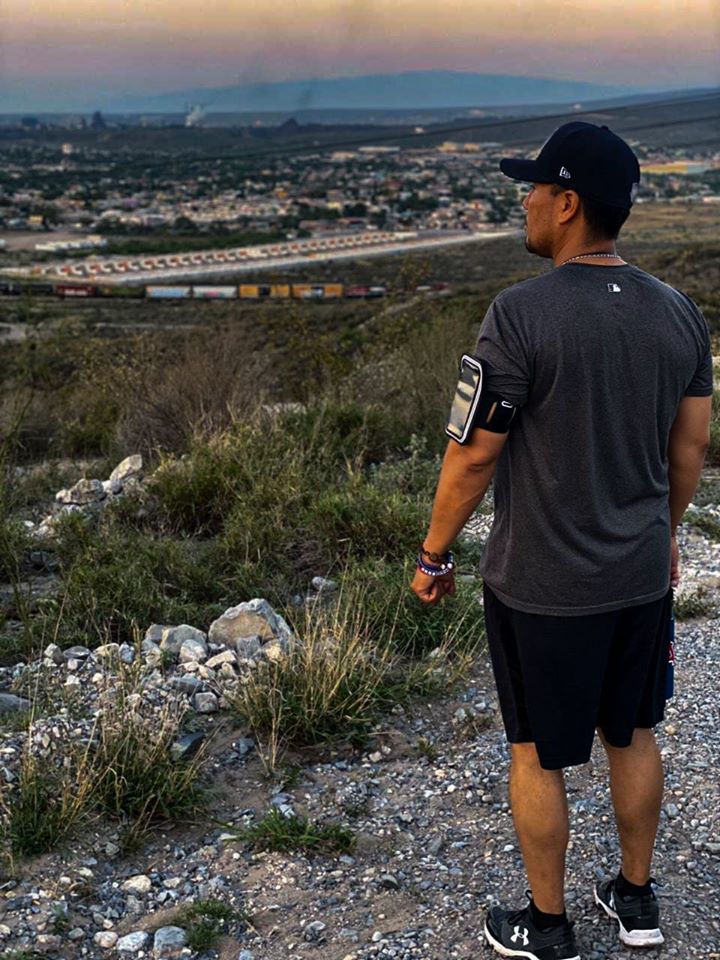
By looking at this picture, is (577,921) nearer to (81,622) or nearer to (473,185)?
(81,622)

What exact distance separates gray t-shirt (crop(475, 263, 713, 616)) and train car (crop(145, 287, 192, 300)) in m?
43.1

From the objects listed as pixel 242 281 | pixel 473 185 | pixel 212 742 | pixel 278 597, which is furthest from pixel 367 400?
pixel 473 185

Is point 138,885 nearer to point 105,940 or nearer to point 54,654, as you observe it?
point 105,940

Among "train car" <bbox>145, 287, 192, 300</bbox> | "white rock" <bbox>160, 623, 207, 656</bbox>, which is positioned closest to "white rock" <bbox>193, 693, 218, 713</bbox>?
"white rock" <bbox>160, 623, 207, 656</bbox>

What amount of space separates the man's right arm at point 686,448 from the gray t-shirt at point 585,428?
9 centimetres

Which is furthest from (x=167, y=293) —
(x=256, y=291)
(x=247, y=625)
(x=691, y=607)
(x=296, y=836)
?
(x=296, y=836)

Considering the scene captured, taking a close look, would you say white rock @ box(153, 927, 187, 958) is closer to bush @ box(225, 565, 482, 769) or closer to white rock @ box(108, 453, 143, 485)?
bush @ box(225, 565, 482, 769)

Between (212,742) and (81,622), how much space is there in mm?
1043

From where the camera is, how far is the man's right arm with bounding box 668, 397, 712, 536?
246 centimetres

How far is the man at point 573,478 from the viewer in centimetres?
221

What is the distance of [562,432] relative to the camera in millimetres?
2242

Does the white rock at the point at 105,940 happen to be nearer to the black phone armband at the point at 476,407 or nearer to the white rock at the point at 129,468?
the black phone armband at the point at 476,407

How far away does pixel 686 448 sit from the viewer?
2514mm

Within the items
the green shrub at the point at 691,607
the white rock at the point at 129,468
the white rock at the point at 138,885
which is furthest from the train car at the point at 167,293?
the white rock at the point at 138,885
